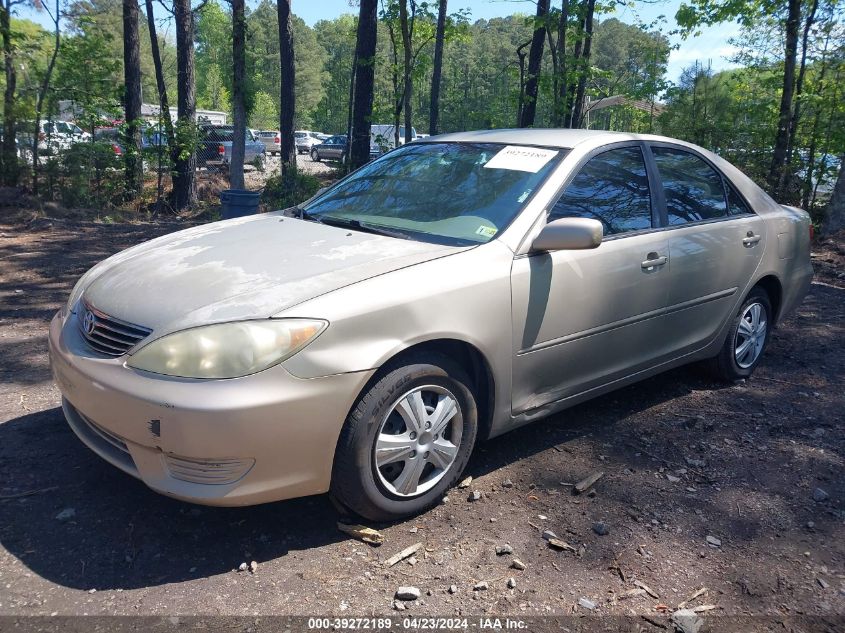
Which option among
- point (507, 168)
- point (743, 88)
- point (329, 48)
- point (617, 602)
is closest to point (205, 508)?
point (617, 602)

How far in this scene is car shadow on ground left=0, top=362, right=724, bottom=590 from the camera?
276cm

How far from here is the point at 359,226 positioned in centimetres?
378

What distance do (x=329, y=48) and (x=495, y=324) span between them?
93.5m

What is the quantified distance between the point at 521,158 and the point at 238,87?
39.6 feet

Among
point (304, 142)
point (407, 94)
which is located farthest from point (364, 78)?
point (304, 142)

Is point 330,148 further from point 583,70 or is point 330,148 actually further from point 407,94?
point 583,70

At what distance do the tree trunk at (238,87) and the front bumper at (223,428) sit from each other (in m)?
12.6

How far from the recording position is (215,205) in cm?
1591

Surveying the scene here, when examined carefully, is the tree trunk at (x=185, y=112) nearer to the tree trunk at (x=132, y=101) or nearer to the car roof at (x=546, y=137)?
the tree trunk at (x=132, y=101)

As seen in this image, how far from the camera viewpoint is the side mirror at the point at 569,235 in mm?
3314

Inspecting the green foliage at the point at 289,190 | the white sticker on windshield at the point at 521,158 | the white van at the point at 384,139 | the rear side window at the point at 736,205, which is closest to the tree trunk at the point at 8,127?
the green foliage at the point at 289,190

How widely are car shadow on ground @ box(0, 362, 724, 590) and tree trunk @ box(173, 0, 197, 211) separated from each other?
12011 mm

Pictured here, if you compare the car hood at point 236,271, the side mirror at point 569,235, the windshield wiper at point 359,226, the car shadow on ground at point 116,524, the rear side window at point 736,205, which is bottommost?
the car shadow on ground at point 116,524

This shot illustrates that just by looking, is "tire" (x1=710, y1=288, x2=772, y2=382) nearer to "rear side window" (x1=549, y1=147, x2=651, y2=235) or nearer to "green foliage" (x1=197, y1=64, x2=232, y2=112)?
"rear side window" (x1=549, y1=147, x2=651, y2=235)
